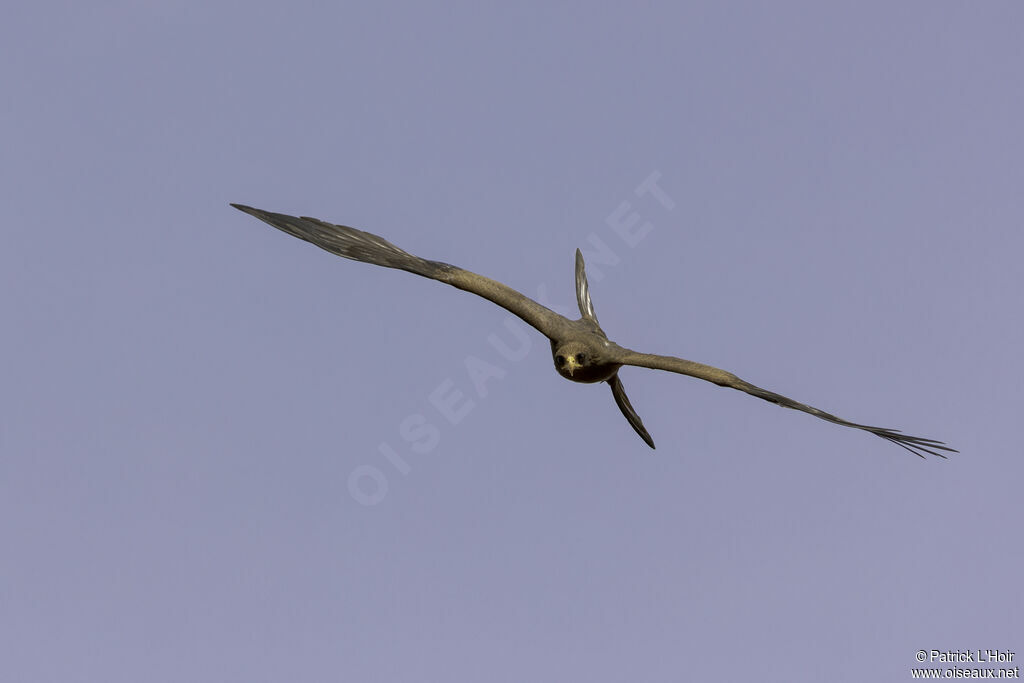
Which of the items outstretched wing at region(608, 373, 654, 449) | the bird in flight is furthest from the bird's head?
outstretched wing at region(608, 373, 654, 449)

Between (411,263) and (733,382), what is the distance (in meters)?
4.28

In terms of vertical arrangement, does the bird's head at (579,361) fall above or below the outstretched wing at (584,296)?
below

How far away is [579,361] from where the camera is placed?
13391 mm

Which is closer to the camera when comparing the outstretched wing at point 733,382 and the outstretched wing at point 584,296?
the outstretched wing at point 733,382

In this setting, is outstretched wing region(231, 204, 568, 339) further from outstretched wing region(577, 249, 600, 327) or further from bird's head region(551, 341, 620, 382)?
outstretched wing region(577, 249, 600, 327)

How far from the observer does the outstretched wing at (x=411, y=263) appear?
1387 centimetres

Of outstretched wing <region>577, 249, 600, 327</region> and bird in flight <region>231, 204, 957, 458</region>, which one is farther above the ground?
outstretched wing <region>577, 249, 600, 327</region>

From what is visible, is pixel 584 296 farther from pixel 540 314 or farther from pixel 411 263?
pixel 411 263

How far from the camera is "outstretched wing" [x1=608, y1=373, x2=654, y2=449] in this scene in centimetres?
1477

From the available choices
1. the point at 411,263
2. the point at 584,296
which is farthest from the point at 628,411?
the point at 411,263

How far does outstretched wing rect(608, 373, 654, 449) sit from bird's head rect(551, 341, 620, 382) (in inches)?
44.1

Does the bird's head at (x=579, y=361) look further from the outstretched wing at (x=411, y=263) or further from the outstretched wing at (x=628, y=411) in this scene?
the outstretched wing at (x=628, y=411)

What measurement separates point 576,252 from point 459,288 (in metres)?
2.22

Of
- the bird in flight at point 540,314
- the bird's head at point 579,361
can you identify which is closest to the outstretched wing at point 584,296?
the bird in flight at point 540,314
